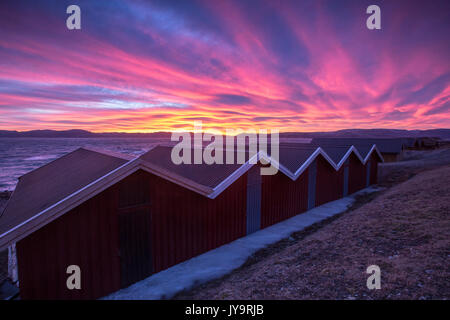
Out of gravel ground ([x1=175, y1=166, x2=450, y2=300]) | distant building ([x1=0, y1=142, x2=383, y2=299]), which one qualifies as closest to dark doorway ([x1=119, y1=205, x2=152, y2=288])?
distant building ([x1=0, y1=142, x2=383, y2=299])

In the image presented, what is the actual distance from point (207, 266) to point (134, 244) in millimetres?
3020

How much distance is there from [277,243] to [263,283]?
4.70 metres

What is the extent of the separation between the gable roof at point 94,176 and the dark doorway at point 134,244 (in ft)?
4.41

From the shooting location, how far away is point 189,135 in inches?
832

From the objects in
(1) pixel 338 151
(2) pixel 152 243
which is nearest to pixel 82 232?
(2) pixel 152 243

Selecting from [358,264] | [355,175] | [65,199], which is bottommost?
[358,264]

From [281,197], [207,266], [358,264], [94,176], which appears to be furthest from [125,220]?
[281,197]

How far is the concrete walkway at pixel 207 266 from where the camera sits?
774cm

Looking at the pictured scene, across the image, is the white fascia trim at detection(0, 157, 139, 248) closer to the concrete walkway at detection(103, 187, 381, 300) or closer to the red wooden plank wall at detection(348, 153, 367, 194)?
the concrete walkway at detection(103, 187, 381, 300)

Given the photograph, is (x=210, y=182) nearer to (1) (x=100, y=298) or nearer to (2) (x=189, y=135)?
(1) (x=100, y=298)

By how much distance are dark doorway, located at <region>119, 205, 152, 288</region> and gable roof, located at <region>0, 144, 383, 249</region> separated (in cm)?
135

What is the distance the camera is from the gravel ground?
5.87 metres

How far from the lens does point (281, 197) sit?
14.6m

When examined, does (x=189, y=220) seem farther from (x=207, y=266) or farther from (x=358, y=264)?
(x=358, y=264)
